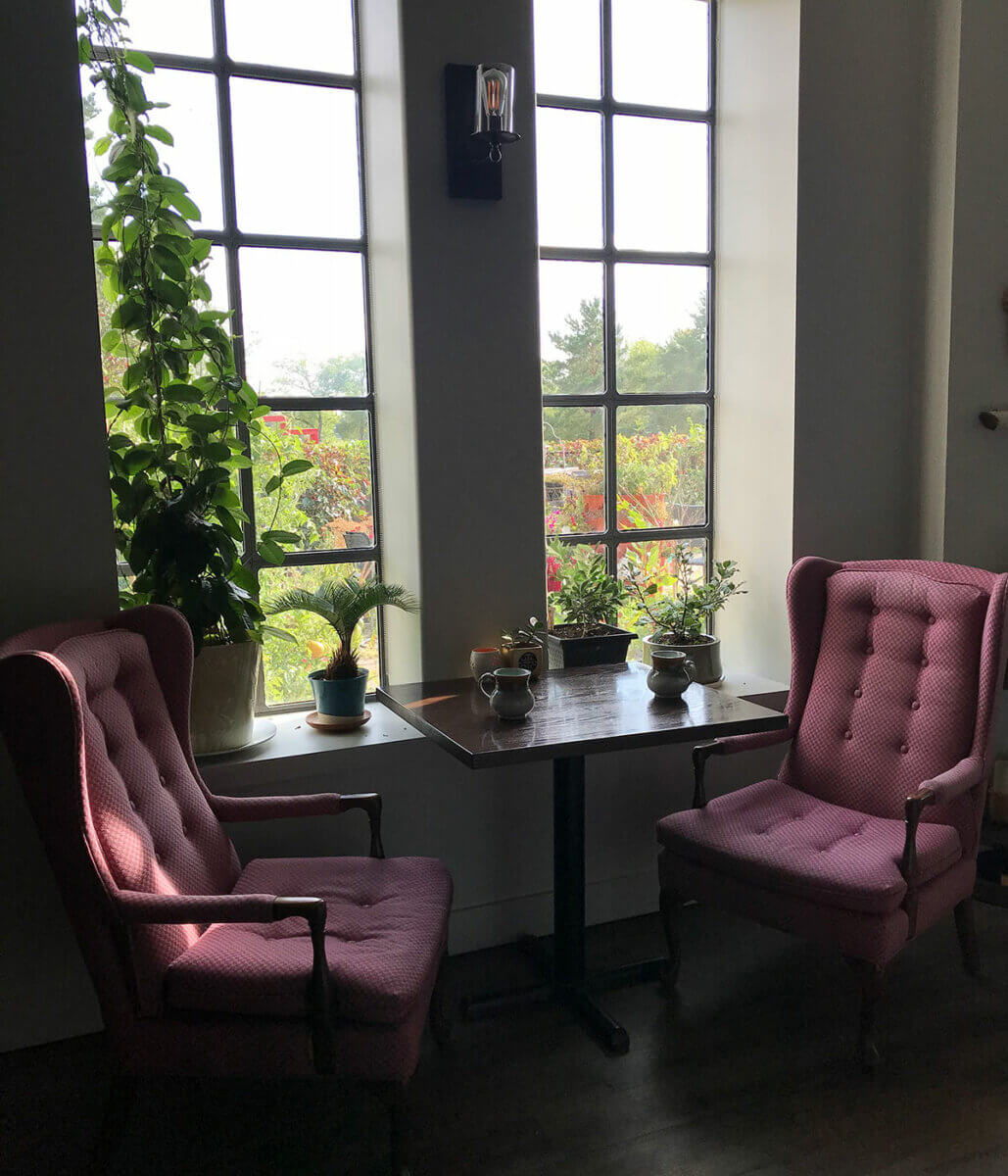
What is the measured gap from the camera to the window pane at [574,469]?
9.95 feet

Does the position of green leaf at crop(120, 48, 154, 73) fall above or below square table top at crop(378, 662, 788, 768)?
above

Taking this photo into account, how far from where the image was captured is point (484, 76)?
7.95 ft

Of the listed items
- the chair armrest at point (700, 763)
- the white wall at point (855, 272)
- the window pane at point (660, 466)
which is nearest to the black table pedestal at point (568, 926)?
the chair armrest at point (700, 763)

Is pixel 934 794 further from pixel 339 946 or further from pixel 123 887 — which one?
pixel 123 887

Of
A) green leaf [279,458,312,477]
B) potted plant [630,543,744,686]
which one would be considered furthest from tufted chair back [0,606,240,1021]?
potted plant [630,543,744,686]

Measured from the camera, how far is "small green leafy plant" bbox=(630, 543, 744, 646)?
298cm

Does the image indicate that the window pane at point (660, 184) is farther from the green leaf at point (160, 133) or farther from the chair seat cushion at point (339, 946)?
the chair seat cushion at point (339, 946)

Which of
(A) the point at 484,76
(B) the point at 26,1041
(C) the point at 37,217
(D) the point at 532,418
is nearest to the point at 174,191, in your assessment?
(C) the point at 37,217

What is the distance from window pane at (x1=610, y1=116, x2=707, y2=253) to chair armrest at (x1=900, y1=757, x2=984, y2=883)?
178 cm

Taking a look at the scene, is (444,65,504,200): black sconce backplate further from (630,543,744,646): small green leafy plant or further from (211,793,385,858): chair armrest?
(211,793,385,858): chair armrest

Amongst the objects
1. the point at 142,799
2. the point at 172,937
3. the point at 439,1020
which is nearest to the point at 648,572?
the point at 439,1020

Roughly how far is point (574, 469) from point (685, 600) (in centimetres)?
53

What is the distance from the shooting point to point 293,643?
278 centimetres

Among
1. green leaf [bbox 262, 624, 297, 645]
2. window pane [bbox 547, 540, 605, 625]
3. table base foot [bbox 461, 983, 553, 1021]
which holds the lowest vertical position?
table base foot [bbox 461, 983, 553, 1021]
